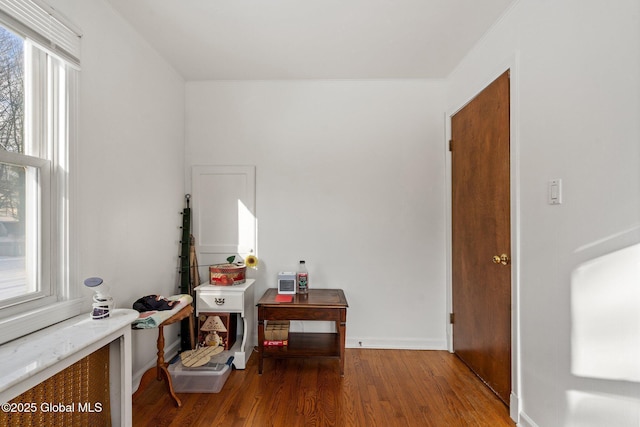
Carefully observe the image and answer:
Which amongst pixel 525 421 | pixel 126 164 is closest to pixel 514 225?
pixel 525 421

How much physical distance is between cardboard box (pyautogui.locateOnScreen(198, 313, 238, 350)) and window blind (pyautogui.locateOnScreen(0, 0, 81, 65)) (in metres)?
1.93

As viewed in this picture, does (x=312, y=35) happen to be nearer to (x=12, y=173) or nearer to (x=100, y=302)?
(x=12, y=173)

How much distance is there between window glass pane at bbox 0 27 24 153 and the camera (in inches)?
54.1

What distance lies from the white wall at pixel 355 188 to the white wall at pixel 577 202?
106cm

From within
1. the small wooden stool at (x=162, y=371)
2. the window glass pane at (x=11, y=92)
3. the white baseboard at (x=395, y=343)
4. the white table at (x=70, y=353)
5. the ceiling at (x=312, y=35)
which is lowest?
the white baseboard at (x=395, y=343)

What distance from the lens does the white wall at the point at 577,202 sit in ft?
3.96

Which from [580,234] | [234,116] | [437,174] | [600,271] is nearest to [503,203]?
[580,234]

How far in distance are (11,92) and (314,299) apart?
2.18 metres

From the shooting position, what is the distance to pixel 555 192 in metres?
1.55

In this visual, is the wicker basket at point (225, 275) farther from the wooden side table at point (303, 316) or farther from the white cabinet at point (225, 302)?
the wooden side table at point (303, 316)

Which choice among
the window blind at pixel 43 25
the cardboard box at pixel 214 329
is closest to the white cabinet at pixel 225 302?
the cardboard box at pixel 214 329

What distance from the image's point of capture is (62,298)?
1627 millimetres

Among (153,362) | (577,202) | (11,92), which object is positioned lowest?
(153,362)

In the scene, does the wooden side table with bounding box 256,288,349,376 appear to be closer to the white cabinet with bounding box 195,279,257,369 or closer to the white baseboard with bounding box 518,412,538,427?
the white cabinet with bounding box 195,279,257,369
